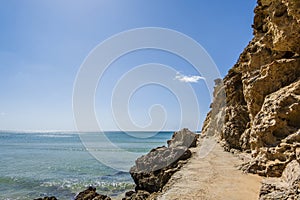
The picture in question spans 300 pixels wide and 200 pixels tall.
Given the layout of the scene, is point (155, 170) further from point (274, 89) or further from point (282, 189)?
point (282, 189)

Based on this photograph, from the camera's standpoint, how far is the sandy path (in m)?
8.24

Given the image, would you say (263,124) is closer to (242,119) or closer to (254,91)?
(254,91)

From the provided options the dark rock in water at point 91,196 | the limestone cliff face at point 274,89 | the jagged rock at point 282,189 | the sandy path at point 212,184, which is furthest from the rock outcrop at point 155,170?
the jagged rock at point 282,189

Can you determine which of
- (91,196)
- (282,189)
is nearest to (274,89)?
(282,189)

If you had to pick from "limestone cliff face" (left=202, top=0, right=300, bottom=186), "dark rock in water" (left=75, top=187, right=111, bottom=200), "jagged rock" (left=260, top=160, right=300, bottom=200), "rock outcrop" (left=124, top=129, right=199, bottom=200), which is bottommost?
"dark rock in water" (left=75, top=187, right=111, bottom=200)

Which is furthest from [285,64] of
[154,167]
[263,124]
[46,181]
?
[46,181]

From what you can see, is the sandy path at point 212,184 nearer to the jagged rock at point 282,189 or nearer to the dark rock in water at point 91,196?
the jagged rock at point 282,189

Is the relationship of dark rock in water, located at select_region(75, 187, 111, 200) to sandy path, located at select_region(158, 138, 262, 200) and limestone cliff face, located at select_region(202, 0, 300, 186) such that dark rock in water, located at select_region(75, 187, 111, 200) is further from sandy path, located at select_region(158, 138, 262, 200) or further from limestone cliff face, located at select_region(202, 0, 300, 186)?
limestone cliff face, located at select_region(202, 0, 300, 186)

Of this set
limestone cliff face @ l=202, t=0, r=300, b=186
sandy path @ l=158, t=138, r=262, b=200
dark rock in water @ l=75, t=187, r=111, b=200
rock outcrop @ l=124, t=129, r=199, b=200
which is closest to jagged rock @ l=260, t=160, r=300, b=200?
sandy path @ l=158, t=138, r=262, b=200

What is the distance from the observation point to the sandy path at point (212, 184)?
8.24 m

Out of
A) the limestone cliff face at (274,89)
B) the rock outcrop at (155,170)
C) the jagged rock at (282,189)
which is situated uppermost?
the limestone cliff face at (274,89)

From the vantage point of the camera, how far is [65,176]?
2248cm

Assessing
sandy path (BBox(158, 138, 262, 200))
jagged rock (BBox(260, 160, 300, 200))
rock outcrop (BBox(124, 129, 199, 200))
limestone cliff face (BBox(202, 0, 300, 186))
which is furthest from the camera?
rock outcrop (BBox(124, 129, 199, 200))

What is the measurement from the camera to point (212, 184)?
9484 millimetres
